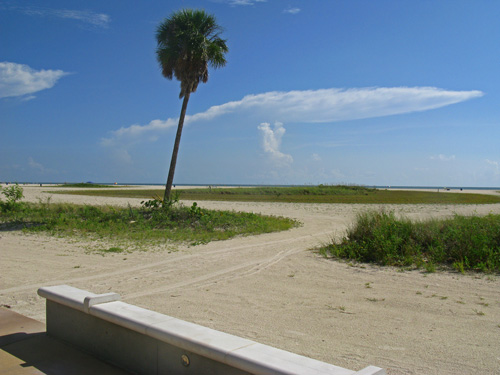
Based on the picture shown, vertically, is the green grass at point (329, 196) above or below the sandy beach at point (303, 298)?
above

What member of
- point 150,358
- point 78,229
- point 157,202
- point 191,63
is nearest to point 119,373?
point 150,358

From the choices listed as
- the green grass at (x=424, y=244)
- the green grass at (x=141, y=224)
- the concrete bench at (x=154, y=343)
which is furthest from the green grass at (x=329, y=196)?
the concrete bench at (x=154, y=343)

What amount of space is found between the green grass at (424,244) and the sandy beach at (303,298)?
0.59 m

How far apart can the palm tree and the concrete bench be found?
13.3 metres

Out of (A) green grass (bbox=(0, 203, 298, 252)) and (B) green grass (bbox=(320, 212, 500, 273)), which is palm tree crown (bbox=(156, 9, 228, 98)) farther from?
(B) green grass (bbox=(320, 212, 500, 273))

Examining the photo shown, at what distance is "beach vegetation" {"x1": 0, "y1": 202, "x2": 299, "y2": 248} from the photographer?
1302cm

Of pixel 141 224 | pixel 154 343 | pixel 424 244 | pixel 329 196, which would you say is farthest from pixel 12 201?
pixel 329 196

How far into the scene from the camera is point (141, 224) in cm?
1493

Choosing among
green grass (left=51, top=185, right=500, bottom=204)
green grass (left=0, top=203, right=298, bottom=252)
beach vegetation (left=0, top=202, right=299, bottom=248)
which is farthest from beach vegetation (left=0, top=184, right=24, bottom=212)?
green grass (left=51, top=185, right=500, bottom=204)

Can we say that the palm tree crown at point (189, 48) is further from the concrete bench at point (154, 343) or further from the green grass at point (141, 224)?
the concrete bench at point (154, 343)

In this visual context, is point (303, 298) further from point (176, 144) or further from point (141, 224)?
point (176, 144)

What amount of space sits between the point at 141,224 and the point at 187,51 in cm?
763

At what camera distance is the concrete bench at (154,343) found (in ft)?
8.84

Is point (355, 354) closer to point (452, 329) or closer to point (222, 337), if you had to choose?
point (452, 329)
